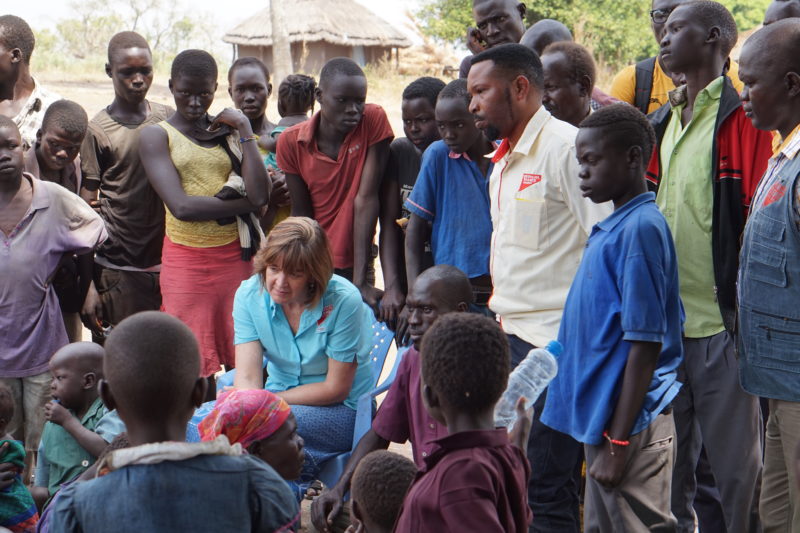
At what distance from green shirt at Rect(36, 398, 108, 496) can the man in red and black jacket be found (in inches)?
91.4

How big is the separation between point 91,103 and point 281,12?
5.15m

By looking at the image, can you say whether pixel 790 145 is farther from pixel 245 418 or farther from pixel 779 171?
pixel 245 418

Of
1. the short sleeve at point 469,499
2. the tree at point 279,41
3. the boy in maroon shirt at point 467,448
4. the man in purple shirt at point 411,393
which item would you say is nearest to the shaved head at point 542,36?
the man in purple shirt at point 411,393

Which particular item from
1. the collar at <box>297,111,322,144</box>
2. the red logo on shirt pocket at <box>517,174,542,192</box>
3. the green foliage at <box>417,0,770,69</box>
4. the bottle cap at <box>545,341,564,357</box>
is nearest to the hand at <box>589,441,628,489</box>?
the bottle cap at <box>545,341,564,357</box>

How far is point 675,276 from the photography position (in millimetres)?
2998

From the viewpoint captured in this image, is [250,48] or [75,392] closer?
[75,392]

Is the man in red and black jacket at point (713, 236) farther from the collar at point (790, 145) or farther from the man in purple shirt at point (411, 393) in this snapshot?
the man in purple shirt at point (411, 393)

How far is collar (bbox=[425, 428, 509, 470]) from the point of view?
7.59 ft

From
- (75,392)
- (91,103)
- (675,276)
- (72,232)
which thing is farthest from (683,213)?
(91,103)

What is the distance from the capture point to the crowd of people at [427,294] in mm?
2316

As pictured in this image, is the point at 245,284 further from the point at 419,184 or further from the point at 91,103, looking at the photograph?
the point at 91,103

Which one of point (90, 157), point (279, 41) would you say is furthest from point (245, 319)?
point (279, 41)

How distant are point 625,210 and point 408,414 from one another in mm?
1142

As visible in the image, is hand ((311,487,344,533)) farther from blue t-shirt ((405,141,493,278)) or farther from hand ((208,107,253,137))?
hand ((208,107,253,137))
